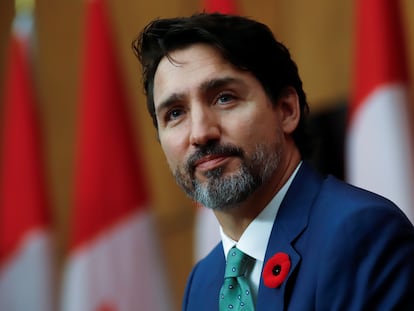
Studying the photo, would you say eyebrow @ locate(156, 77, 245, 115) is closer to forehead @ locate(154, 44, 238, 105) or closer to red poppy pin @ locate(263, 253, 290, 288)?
forehead @ locate(154, 44, 238, 105)

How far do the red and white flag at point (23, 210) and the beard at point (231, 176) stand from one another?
225 centimetres

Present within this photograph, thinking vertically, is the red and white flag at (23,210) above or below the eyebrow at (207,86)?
below

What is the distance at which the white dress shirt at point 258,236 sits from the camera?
1.22m

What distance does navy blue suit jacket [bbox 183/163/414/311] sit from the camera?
1.01 meters

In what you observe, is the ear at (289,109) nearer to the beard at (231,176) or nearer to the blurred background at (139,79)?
the beard at (231,176)

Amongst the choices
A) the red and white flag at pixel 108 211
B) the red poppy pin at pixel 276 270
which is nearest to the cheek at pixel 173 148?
the red poppy pin at pixel 276 270

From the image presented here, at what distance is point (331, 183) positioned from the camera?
1.24 meters

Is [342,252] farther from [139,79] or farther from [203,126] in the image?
[139,79]

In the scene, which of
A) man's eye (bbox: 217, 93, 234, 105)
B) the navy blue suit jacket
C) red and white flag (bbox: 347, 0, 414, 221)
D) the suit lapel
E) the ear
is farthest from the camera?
red and white flag (bbox: 347, 0, 414, 221)

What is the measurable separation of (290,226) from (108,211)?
77.2 inches

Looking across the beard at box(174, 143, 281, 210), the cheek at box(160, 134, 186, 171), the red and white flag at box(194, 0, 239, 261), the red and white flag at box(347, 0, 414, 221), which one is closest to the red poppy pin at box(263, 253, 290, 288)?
the beard at box(174, 143, 281, 210)

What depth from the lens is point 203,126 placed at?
1.19 m

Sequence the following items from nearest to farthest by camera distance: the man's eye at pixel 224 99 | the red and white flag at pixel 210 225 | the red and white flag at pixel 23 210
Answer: the man's eye at pixel 224 99 < the red and white flag at pixel 210 225 < the red and white flag at pixel 23 210

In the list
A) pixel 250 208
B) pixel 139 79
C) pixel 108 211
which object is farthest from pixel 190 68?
pixel 139 79
